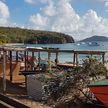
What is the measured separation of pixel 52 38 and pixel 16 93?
5726 inches

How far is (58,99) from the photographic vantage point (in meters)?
9.16

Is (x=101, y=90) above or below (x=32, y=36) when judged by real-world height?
below

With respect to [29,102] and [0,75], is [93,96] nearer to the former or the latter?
[29,102]

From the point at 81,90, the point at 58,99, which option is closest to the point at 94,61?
the point at 81,90

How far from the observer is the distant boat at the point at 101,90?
27.2 ft

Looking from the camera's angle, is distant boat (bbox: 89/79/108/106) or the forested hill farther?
the forested hill

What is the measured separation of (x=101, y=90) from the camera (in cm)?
834

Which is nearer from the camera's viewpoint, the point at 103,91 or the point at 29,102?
the point at 103,91

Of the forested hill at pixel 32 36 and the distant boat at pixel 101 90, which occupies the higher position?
the forested hill at pixel 32 36

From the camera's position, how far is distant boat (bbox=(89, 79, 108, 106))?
828 cm

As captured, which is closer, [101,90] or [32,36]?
[101,90]

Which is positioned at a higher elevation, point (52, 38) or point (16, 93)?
point (52, 38)

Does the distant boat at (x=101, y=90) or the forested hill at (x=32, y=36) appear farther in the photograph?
the forested hill at (x=32, y=36)

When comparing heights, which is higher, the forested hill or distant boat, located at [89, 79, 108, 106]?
the forested hill
